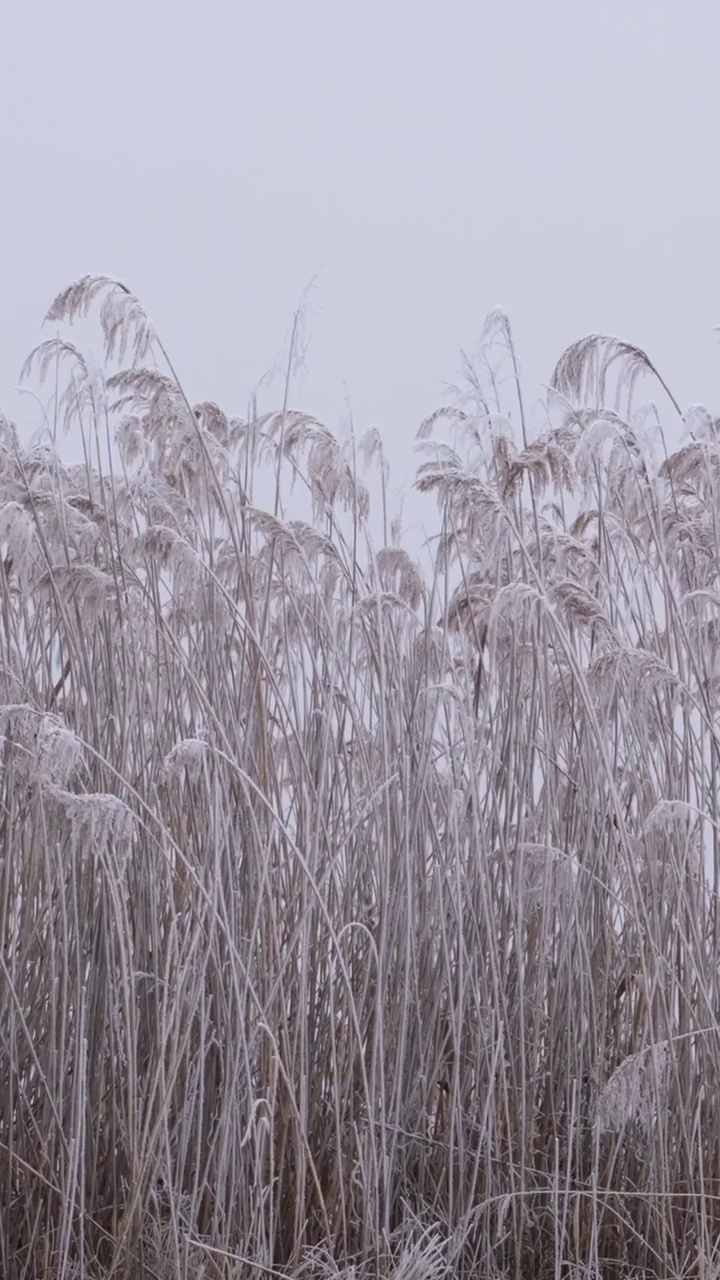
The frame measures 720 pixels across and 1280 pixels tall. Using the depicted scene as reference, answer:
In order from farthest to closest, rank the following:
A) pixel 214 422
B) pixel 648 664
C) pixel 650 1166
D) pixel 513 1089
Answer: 1. pixel 214 422
2. pixel 513 1089
3. pixel 650 1166
4. pixel 648 664

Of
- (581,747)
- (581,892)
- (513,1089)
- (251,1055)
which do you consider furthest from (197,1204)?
(581,747)

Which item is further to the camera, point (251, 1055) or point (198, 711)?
point (198, 711)

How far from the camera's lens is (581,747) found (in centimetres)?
176

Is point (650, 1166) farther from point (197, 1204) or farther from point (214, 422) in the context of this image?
point (214, 422)

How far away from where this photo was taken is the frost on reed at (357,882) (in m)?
1.53

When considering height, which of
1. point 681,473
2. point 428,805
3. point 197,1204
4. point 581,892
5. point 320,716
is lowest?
point 197,1204

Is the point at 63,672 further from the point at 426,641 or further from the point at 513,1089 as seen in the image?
the point at 513,1089

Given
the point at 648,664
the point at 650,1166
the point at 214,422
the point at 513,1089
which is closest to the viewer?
the point at 648,664

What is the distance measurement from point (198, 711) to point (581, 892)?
1.78ft

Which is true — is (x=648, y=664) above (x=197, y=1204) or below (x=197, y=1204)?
above

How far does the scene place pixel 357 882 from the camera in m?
1.82

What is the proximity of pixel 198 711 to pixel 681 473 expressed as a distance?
676 millimetres

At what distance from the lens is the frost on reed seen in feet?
5.03

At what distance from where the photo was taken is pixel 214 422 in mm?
1856
